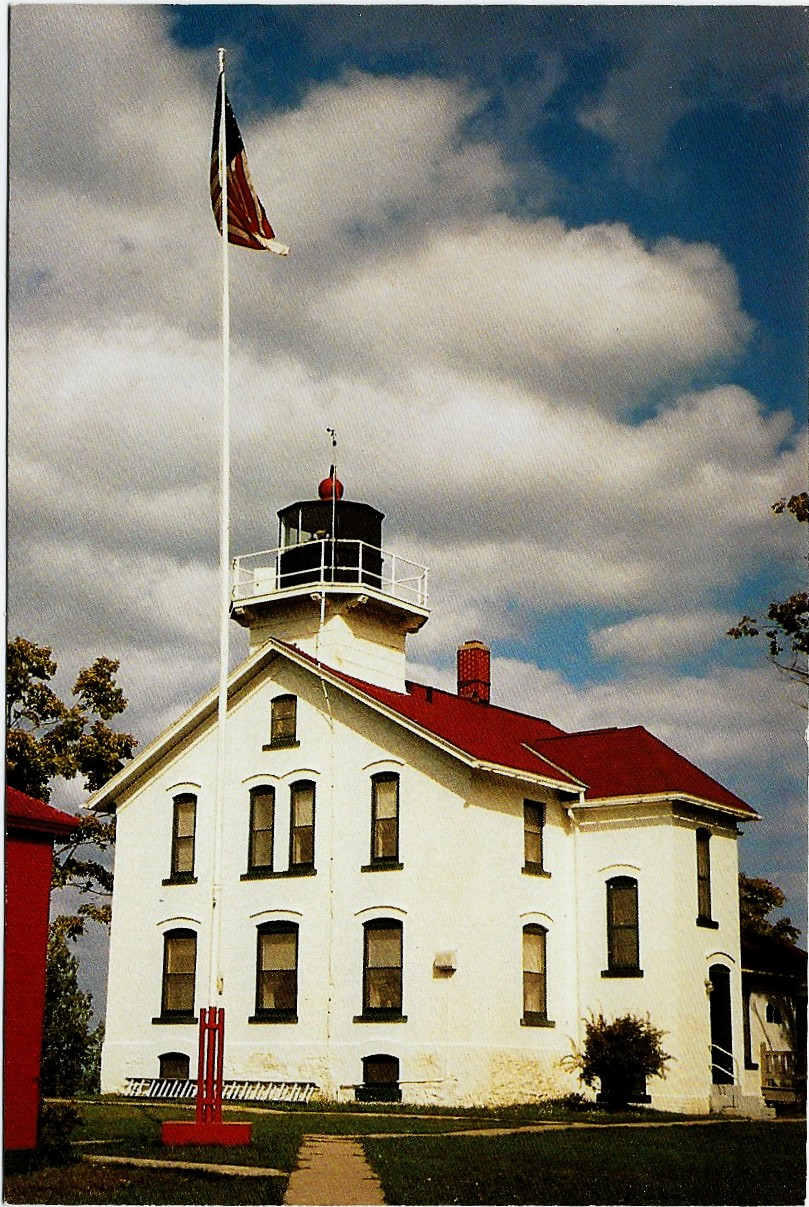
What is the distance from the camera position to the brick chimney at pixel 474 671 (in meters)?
25.9

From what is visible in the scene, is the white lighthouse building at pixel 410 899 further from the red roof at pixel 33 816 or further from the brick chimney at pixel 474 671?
the red roof at pixel 33 816

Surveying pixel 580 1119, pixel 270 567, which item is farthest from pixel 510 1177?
pixel 270 567

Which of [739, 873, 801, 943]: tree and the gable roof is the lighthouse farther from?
[739, 873, 801, 943]: tree

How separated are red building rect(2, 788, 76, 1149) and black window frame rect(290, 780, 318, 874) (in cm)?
999

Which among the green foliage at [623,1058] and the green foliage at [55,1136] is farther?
the green foliage at [623,1058]

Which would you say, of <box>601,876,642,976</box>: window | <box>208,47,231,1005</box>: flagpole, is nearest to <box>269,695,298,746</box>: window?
<box>601,876,642,976</box>: window

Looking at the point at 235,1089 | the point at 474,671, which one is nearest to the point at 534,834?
the point at 474,671

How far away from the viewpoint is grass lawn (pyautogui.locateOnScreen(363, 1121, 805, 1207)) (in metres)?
11.3

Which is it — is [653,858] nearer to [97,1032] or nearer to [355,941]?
[355,941]

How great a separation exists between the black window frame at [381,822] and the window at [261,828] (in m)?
1.83

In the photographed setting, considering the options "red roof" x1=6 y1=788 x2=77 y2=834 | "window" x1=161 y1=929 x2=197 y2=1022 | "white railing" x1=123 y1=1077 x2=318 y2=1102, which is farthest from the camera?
"window" x1=161 y1=929 x2=197 y2=1022

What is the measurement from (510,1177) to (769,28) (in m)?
9.74

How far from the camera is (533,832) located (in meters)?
22.2

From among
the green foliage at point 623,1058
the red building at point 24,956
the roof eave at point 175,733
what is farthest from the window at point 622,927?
the red building at point 24,956
